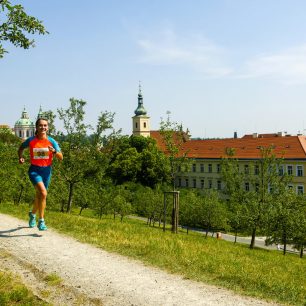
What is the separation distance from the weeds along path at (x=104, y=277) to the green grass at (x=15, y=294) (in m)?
0.25

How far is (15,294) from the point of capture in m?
5.57

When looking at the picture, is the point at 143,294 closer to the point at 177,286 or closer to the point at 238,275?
the point at 177,286

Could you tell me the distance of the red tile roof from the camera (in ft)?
210

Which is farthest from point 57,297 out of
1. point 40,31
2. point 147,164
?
point 147,164

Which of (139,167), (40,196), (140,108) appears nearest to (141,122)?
(140,108)

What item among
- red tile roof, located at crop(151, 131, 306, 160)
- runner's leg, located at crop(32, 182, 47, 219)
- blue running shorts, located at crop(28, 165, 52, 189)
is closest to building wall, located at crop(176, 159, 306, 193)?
red tile roof, located at crop(151, 131, 306, 160)

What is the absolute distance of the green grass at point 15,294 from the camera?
541cm

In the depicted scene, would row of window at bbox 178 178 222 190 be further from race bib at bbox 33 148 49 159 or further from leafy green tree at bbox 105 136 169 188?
race bib at bbox 33 148 49 159

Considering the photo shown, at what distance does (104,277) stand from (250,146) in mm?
68318

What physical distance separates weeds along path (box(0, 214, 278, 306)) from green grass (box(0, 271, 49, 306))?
0.25m

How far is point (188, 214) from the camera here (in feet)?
152

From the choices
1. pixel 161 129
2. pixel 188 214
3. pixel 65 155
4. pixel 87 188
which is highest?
pixel 161 129

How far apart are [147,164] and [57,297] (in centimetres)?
6707

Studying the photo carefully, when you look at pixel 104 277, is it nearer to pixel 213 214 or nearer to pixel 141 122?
pixel 213 214
